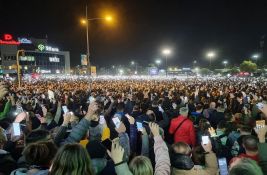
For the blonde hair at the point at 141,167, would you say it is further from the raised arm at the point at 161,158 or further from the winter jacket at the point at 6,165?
the winter jacket at the point at 6,165

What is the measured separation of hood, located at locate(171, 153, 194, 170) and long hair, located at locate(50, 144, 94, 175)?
57.9 inches

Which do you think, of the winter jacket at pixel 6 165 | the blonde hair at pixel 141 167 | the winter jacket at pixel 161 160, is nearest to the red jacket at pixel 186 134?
the winter jacket at pixel 161 160

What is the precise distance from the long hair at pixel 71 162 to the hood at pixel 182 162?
1472 millimetres

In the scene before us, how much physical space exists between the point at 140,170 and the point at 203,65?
159 metres

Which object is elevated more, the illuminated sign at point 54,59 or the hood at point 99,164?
the illuminated sign at point 54,59

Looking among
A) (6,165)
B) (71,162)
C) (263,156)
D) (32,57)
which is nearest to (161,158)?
(71,162)

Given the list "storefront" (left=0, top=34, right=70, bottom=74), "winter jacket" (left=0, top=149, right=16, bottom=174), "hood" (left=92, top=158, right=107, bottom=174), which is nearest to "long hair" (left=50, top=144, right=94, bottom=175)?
"hood" (left=92, top=158, right=107, bottom=174)

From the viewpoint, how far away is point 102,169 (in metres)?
4.45

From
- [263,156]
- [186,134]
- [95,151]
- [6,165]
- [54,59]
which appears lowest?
[186,134]

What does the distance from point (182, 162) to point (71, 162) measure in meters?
1.70

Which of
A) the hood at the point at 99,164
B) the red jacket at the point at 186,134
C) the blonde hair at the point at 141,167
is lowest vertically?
the red jacket at the point at 186,134

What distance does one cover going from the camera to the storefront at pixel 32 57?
113 metres

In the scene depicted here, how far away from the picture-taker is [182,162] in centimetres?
420

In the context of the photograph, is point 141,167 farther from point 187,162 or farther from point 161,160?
point 187,162
